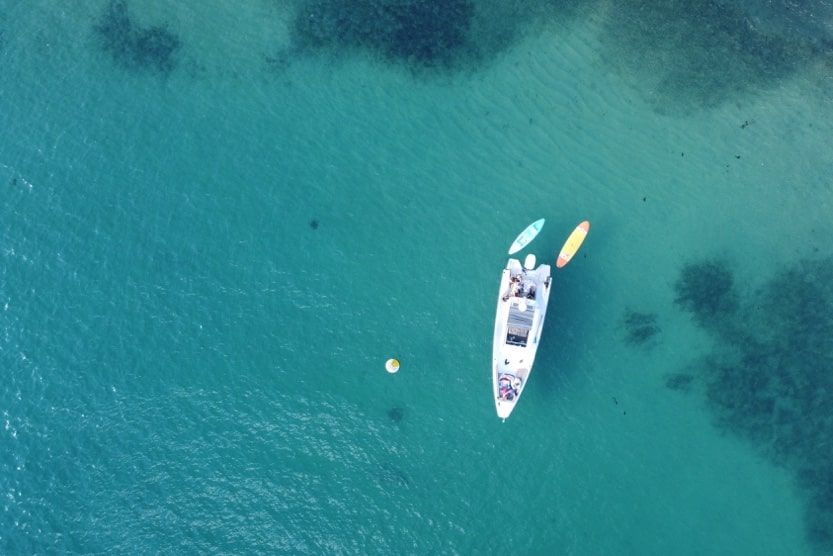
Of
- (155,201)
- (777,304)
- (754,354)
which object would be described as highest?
(777,304)

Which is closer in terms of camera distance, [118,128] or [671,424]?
[671,424]

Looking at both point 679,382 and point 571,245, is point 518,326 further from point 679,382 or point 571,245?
point 679,382

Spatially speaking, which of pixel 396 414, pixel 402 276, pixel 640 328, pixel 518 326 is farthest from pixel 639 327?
pixel 396 414

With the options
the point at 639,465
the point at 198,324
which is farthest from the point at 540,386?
the point at 198,324

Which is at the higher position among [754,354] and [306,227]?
[754,354]

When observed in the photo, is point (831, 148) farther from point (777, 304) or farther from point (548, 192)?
point (548, 192)

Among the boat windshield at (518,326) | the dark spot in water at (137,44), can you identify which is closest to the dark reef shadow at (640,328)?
the boat windshield at (518,326)
